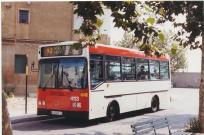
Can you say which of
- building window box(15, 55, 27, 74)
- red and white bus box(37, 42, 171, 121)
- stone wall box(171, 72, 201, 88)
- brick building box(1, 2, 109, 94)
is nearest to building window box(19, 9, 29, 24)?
brick building box(1, 2, 109, 94)

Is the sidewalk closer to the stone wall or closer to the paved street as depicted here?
the paved street

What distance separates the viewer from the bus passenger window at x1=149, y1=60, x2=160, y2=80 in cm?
1841

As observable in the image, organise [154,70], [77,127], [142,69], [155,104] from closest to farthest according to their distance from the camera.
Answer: [77,127], [142,69], [154,70], [155,104]

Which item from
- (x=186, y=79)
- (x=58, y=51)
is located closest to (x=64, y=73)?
(x=58, y=51)

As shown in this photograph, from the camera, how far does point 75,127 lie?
1414 cm

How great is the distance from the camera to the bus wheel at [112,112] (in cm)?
1509

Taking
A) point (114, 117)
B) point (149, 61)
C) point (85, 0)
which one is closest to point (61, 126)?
point (114, 117)

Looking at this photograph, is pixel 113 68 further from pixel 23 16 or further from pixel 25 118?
pixel 23 16

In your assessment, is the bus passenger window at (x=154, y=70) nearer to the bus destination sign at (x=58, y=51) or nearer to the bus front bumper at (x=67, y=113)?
the bus destination sign at (x=58, y=51)

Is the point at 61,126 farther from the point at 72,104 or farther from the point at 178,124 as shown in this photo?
the point at 178,124

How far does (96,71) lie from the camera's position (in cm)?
1420

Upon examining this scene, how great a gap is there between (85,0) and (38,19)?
2181 cm

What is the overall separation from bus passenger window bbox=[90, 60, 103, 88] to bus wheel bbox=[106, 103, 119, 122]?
1.29 m

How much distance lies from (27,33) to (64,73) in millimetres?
15993
